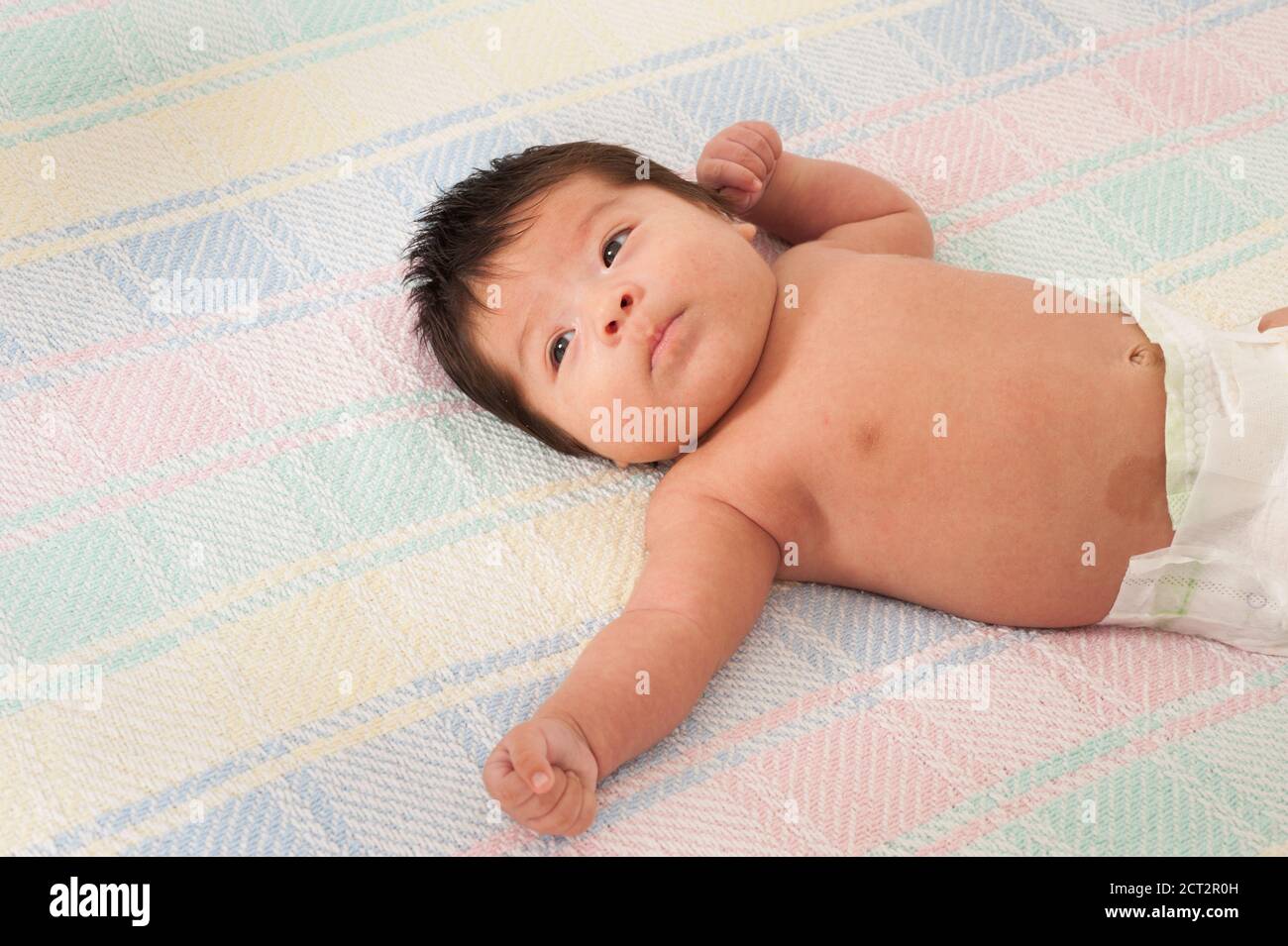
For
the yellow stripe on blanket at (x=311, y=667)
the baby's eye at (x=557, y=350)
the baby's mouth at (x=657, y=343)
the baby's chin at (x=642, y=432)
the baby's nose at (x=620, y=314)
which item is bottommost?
the yellow stripe on blanket at (x=311, y=667)

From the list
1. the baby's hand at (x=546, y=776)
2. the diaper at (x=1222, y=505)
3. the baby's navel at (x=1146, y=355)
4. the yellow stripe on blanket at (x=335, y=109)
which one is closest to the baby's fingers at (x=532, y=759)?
the baby's hand at (x=546, y=776)

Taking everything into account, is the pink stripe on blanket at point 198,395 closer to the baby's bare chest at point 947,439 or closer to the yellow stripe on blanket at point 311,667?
the yellow stripe on blanket at point 311,667

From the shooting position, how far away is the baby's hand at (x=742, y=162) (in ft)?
5.27

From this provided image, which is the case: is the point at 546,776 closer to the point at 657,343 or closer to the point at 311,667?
the point at 311,667

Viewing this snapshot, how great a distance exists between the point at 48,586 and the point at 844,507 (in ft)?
2.77

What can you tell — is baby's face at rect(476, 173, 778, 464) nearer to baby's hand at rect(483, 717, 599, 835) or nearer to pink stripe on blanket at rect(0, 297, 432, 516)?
pink stripe on blanket at rect(0, 297, 432, 516)

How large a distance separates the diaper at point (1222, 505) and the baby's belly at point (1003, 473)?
2 centimetres

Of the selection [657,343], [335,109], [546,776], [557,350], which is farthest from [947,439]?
[335,109]

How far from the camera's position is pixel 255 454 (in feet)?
4.91

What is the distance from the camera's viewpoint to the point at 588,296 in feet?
4.58

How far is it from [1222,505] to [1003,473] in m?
0.22

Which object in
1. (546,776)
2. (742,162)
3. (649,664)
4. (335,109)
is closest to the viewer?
(546,776)

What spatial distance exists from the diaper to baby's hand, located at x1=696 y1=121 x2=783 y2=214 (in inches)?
20.6

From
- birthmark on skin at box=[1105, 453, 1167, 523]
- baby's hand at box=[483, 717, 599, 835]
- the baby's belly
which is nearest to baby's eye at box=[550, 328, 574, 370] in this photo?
the baby's belly
